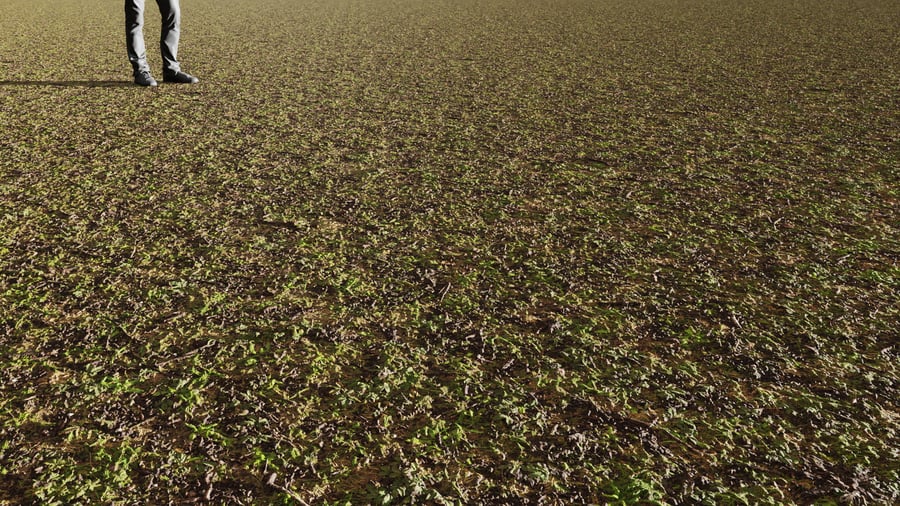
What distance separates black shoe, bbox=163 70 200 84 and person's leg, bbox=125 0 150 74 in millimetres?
94

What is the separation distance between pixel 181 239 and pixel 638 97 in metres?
1.76

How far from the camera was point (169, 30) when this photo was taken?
246 centimetres

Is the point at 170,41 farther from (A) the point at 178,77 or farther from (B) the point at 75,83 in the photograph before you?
(B) the point at 75,83

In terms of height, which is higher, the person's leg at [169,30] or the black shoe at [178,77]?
the person's leg at [169,30]

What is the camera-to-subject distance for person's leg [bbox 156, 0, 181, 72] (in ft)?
7.94

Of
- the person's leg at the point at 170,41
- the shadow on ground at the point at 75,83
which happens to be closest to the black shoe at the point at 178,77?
the person's leg at the point at 170,41

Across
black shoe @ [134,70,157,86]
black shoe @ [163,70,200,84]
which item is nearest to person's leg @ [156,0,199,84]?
black shoe @ [163,70,200,84]

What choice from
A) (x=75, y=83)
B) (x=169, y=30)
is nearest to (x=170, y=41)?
(x=169, y=30)

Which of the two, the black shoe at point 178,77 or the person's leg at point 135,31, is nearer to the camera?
the person's leg at point 135,31

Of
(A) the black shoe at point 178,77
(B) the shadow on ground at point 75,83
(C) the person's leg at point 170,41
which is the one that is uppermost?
(C) the person's leg at point 170,41

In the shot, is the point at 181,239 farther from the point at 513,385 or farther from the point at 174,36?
the point at 174,36

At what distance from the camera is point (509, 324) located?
923 millimetres

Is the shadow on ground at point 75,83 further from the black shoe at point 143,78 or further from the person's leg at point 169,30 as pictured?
the person's leg at point 169,30

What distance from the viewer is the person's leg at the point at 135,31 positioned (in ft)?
7.59
